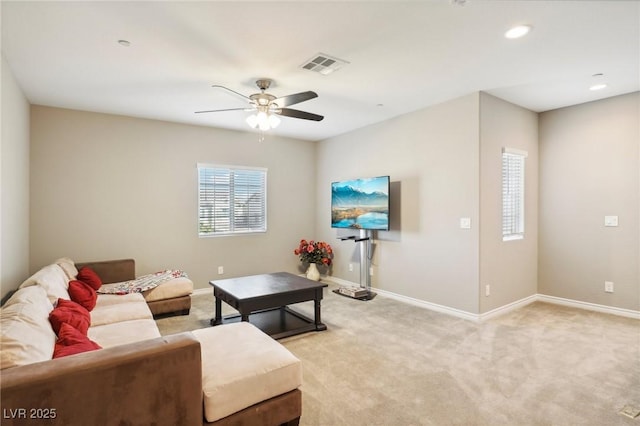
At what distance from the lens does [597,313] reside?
165 inches

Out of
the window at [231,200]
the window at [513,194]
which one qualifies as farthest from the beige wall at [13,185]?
the window at [513,194]

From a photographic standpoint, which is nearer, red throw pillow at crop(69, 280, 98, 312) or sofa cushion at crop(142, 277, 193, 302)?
red throw pillow at crop(69, 280, 98, 312)

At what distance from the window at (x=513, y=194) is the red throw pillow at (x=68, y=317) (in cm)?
462

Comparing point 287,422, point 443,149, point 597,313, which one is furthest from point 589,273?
point 287,422

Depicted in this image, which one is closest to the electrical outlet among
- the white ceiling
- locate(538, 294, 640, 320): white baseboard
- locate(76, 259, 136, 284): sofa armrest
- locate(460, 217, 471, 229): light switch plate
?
locate(538, 294, 640, 320): white baseboard

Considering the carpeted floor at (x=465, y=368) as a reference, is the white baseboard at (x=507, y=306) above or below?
above

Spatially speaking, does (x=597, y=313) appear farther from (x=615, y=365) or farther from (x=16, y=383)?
(x=16, y=383)

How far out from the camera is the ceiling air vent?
9.77ft

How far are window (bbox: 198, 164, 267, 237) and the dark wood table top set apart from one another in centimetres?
188

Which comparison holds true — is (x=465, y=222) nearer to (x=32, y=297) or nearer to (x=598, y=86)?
(x=598, y=86)

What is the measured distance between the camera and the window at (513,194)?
441 centimetres

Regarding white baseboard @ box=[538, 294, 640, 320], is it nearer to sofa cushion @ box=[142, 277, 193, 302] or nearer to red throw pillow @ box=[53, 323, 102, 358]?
sofa cushion @ box=[142, 277, 193, 302]

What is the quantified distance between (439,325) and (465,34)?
297 cm

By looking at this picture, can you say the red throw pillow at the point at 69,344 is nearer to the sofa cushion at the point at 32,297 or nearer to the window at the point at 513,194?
the sofa cushion at the point at 32,297
